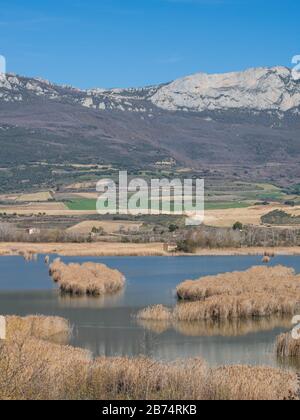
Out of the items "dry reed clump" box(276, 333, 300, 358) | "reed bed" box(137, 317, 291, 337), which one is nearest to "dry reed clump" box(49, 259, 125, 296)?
"reed bed" box(137, 317, 291, 337)

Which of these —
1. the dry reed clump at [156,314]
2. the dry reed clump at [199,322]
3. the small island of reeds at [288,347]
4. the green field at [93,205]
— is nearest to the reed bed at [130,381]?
the small island of reeds at [288,347]

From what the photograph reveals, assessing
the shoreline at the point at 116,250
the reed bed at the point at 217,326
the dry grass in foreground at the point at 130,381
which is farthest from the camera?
the shoreline at the point at 116,250

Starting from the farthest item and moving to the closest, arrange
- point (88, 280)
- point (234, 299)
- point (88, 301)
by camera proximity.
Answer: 1. point (88, 280)
2. point (88, 301)
3. point (234, 299)

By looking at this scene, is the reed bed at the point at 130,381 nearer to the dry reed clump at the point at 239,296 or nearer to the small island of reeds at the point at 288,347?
the small island of reeds at the point at 288,347

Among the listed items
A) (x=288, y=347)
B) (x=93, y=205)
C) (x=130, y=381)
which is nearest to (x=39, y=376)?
(x=130, y=381)

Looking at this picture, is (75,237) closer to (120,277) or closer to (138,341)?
(120,277)

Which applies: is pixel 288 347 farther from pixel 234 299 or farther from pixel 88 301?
pixel 88 301
